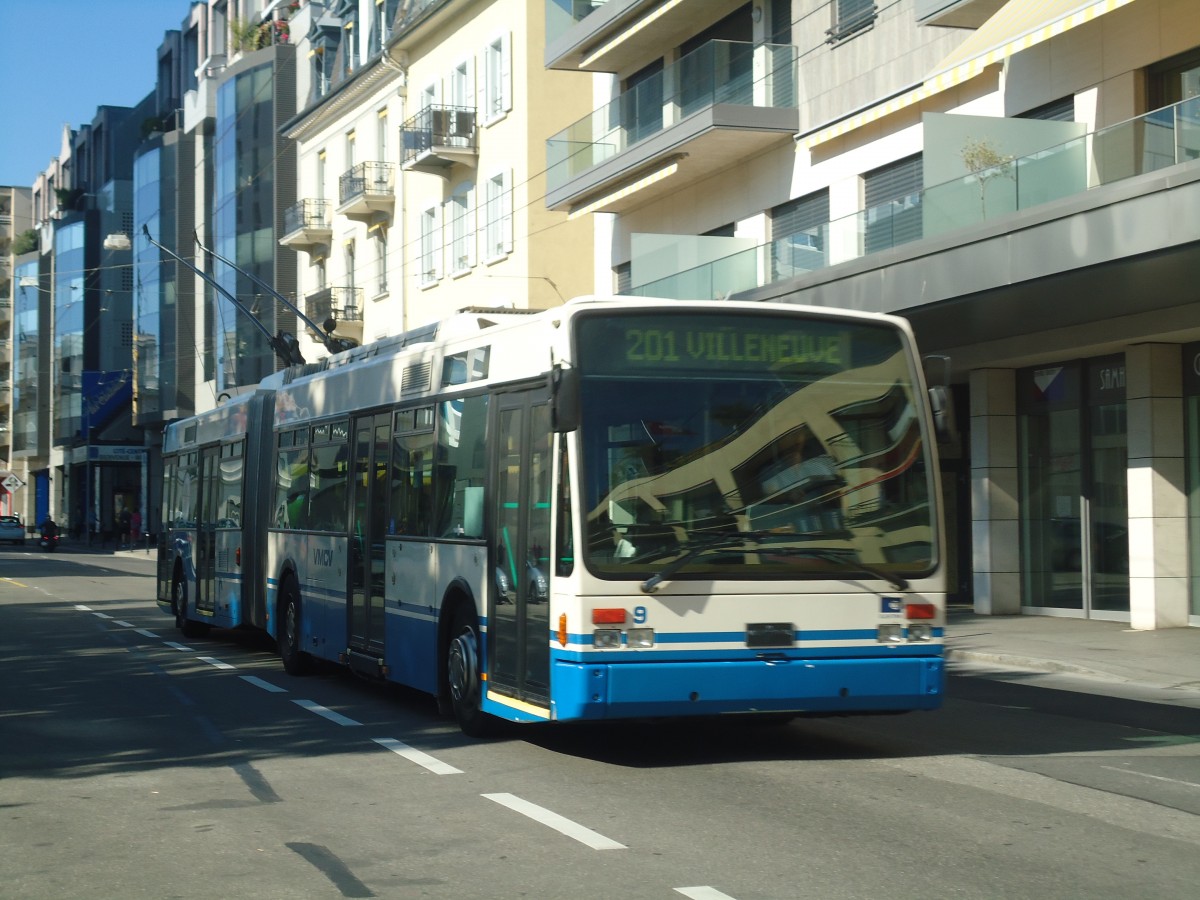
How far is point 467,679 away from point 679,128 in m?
18.8

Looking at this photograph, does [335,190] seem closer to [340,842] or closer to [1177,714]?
[1177,714]

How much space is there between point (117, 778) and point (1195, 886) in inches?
238

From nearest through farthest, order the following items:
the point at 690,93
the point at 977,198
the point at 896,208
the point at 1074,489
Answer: the point at 977,198
the point at 896,208
the point at 1074,489
the point at 690,93

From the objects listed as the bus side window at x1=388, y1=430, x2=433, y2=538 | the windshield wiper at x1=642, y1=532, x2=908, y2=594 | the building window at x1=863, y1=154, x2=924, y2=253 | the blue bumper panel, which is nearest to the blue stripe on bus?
the blue bumper panel

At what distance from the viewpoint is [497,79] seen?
39.3 m

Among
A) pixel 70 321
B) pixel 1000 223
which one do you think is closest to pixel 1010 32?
pixel 1000 223

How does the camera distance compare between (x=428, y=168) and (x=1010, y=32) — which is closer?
(x=1010, y=32)

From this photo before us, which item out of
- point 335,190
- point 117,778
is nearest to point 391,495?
point 117,778

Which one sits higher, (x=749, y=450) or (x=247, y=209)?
(x=247, y=209)

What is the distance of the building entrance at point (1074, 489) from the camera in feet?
73.0

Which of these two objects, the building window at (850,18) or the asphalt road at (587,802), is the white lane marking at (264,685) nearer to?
the asphalt road at (587,802)

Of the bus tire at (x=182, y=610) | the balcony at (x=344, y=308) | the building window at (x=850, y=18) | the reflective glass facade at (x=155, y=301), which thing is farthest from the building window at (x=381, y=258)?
the reflective glass facade at (x=155, y=301)

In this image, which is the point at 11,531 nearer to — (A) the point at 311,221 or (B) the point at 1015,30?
(A) the point at 311,221

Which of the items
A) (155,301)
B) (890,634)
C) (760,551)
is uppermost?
(155,301)
